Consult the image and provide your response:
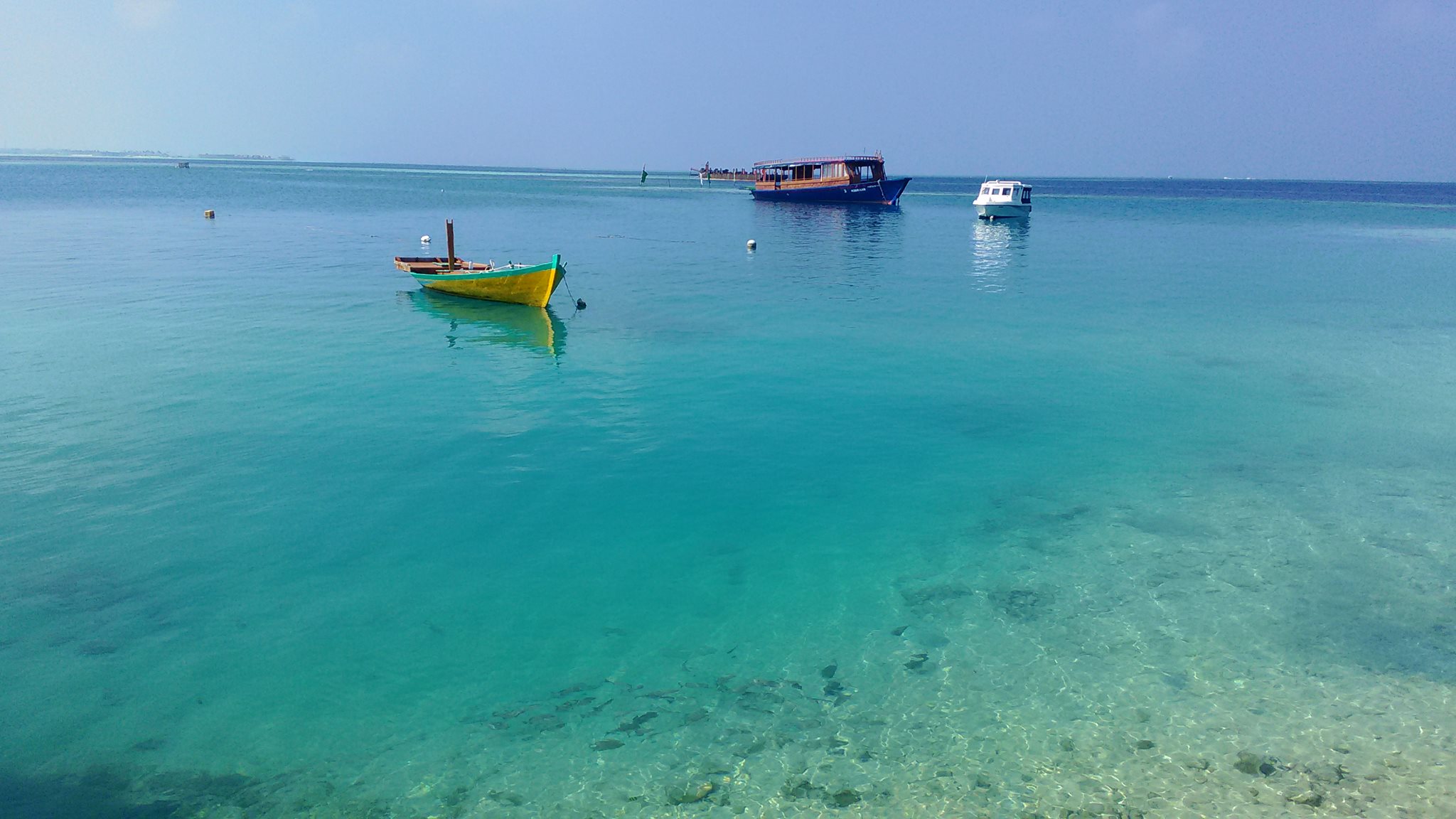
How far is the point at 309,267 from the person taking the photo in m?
38.0

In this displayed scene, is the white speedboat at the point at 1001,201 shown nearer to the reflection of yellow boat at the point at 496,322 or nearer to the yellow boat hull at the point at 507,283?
the yellow boat hull at the point at 507,283

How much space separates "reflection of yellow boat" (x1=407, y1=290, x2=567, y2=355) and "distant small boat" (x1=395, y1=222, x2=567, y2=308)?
1.11 feet

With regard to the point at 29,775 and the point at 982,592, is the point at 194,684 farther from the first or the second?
the point at 982,592

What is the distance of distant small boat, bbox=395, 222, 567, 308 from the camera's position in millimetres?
28109

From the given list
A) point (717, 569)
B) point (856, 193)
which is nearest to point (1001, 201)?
point (856, 193)

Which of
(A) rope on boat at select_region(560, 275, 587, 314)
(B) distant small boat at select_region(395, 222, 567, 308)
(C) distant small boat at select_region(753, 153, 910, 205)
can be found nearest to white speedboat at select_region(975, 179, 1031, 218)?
(C) distant small boat at select_region(753, 153, 910, 205)

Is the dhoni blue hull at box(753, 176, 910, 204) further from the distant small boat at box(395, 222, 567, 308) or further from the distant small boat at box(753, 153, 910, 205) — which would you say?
the distant small boat at box(395, 222, 567, 308)

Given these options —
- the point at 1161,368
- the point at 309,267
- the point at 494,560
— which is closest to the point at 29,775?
the point at 494,560

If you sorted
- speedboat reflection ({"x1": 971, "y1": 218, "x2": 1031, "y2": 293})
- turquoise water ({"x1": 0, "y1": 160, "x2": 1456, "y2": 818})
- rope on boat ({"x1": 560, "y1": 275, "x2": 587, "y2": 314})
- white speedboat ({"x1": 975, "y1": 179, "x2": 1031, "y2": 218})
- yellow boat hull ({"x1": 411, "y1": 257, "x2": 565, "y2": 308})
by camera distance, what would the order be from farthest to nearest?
white speedboat ({"x1": 975, "y1": 179, "x2": 1031, "y2": 218})
speedboat reflection ({"x1": 971, "y1": 218, "x2": 1031, "y2": 293})
rope on boat ({"x1": 560, "y1": 275, "x2": 587, "y2": 314})
yellow boat hull ({"x1": 411, "y1": 257, "x2": 565, "y2": 308})
turquoise water ({"x1": 0, "y1": 160, "x2": 1456, "y2": 818})

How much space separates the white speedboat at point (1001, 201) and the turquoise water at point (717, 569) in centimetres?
4806

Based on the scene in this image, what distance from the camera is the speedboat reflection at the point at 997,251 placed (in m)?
38.5

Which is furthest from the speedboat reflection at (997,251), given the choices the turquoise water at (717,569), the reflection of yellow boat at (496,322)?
the reflection of yellow boat at (496,322)

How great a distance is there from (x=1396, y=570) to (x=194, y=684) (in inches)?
590

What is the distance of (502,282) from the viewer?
94.6 feet
